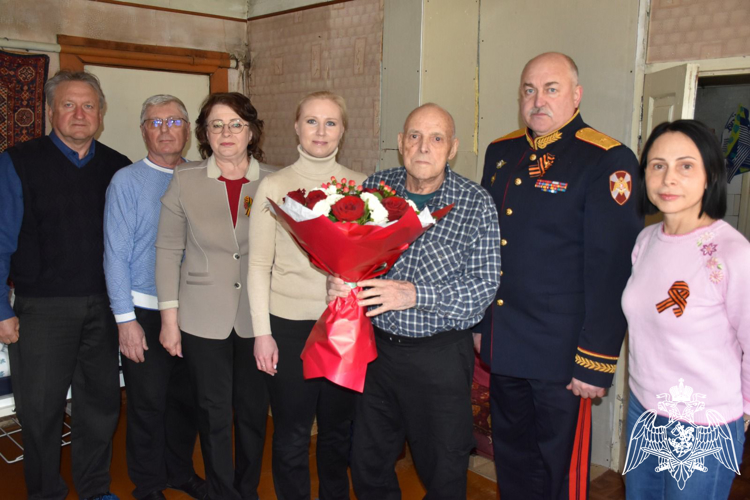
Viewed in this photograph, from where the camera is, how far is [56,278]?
2631 mm

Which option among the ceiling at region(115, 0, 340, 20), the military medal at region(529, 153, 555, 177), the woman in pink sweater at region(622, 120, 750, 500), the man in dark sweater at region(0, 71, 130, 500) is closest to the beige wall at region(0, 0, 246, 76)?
the ceiling at region(115, 0, 340, 20)

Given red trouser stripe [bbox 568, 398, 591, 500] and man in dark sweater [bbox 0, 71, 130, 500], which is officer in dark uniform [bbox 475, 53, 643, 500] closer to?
red trouser stripe [bbox 568, 398, 591, 500]

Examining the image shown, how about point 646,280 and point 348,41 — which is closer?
point 646,280

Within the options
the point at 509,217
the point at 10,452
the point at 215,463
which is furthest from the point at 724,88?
the point at 10,452

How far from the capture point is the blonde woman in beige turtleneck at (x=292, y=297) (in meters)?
2.29

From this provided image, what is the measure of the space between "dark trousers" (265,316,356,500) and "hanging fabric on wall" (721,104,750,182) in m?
4.66

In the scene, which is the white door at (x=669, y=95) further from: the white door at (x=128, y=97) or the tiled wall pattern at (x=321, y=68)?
the white door at (x=128, y=97)

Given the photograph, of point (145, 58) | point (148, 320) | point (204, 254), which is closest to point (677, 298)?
point (204, 254)

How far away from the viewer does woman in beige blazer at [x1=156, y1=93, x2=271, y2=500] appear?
8.04 ft

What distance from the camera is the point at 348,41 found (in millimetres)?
4328

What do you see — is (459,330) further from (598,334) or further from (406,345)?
(598,334)

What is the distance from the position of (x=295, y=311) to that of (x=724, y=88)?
5.43 meters

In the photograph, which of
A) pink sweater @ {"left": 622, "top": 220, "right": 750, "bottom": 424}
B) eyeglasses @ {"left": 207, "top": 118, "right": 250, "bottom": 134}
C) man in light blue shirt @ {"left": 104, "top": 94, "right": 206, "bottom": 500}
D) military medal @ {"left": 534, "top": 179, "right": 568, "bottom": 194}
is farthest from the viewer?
man in light blue shirt @ {"left": 104, "top": 94, "right": 206, "bottom": 500}

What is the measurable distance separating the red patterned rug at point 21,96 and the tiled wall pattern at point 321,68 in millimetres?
1636
